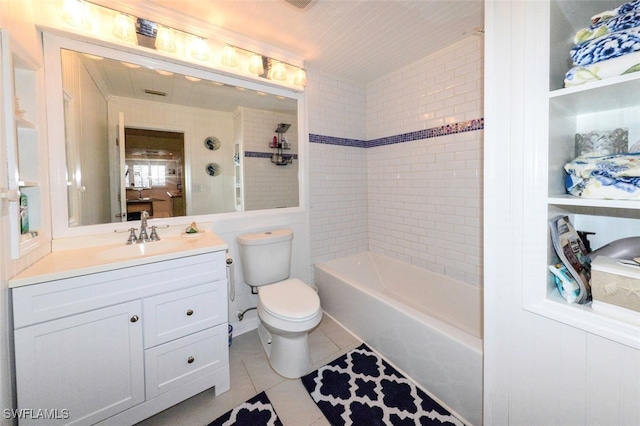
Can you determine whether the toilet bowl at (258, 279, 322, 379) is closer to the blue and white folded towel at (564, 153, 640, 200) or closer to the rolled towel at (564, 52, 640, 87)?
the blue and white folded towel at (564, 153, 640, 200)

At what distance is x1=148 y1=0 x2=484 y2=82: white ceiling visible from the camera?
1.59 metres

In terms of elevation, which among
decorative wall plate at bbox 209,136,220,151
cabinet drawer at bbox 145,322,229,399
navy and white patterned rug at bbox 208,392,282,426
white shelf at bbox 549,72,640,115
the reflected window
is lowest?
navy and white patterned rug at bbox 208,392,282,426

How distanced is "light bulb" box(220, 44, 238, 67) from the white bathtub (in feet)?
6.29

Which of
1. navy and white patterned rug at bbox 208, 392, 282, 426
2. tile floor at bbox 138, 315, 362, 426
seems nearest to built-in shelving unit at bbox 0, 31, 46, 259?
tile floor at bbox 138, 315, 362, 426

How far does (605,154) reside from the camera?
92 cm

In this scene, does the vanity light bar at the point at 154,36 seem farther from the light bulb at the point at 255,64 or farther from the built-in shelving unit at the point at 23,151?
the built-in shelving unit at the point at 23,151

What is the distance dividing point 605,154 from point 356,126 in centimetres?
211

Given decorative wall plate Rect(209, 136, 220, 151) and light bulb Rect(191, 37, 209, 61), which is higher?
light bulb Rect(191, 37, 209, 61)

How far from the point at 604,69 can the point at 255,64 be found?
202 centimetres

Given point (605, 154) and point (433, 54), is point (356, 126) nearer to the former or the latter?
point (433, 54)

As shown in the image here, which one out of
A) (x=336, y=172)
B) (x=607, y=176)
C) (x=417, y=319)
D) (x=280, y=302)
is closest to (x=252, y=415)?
(x=280, y=302)

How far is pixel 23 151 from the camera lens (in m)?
1.25

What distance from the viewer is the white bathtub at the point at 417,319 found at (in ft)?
4.37

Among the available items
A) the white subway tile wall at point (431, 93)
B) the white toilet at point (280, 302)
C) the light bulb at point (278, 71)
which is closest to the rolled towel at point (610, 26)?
the white subway tile wall at point (431, 93)
